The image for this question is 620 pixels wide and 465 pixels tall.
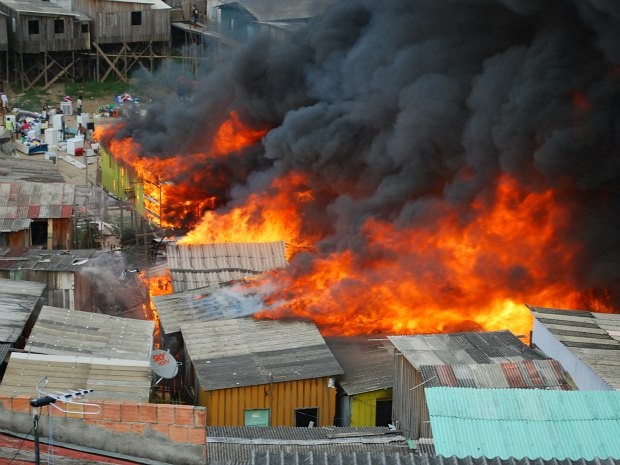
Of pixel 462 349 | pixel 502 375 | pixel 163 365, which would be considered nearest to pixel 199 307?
pixel 163 365

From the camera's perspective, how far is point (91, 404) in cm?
1112

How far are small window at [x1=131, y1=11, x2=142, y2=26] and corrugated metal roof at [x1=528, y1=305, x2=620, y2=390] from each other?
31.4 meters

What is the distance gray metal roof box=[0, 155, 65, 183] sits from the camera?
87.5ft

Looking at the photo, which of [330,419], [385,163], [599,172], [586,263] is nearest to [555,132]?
[599,172]

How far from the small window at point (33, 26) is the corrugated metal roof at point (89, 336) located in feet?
92.1

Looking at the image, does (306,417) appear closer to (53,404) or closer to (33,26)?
(53,404)

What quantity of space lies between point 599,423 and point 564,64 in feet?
41.6

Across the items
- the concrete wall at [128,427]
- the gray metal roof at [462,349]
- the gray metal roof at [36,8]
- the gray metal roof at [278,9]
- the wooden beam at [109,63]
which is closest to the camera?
the concrete wall at [128,427]

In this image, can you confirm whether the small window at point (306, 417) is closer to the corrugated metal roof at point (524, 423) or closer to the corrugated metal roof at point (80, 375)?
the corrugated metal roof at point (80, 375)

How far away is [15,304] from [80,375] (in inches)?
147

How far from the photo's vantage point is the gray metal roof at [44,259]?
21.2 metres

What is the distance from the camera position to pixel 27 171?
27.7 m

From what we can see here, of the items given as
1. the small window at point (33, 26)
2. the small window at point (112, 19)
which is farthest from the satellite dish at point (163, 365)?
the small window at point (112, 19)

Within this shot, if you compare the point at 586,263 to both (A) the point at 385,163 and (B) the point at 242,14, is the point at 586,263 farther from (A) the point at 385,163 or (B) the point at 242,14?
(B) the point at 242,14
